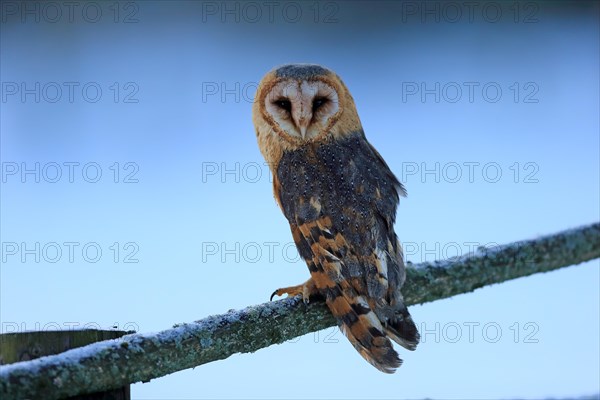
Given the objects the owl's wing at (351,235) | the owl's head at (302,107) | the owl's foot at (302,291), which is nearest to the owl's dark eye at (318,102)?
the owl's head at (302,107)

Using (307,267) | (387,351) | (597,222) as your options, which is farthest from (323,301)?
(597,222)

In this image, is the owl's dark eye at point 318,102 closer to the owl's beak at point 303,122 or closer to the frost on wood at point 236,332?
the owl's beak at point 303,122

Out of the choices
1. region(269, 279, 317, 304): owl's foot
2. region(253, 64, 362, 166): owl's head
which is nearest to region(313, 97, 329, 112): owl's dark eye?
region(253, 64, 362, 166): owl's head

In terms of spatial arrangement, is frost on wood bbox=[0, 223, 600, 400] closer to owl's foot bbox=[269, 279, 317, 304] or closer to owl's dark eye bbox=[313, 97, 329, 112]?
owl's foot bbox=[269, 279, 317, 304]

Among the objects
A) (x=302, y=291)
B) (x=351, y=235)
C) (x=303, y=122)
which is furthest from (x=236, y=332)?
(x=303, y=122)

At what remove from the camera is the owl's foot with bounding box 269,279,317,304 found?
1.63m

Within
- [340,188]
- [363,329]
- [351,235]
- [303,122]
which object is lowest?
[363,329]

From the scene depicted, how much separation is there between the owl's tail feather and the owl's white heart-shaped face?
0.44m

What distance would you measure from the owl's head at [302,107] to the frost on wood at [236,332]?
42 centimetres

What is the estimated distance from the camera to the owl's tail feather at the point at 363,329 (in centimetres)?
154

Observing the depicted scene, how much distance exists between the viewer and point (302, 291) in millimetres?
1652

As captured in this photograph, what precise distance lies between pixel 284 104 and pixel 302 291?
0.50 meters

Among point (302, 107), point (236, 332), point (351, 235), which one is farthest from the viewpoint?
point (302, 107)

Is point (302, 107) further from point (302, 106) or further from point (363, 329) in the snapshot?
point (363, 329)
